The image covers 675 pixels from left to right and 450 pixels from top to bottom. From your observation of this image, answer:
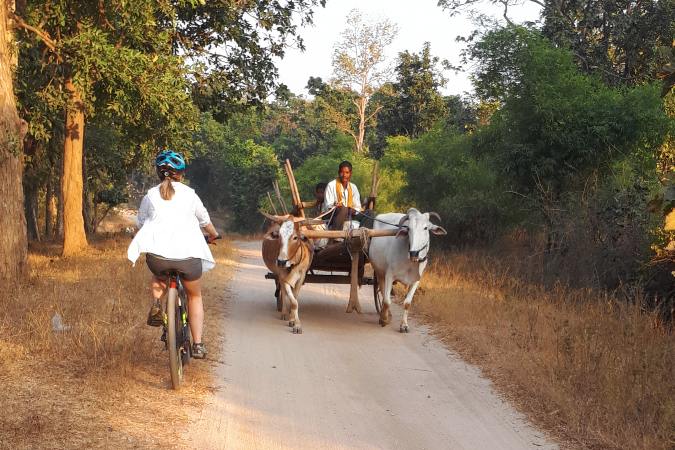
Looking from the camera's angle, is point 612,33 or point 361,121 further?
point 361,121

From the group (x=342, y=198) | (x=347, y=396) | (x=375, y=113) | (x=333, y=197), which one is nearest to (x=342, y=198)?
(x=342, y=198)

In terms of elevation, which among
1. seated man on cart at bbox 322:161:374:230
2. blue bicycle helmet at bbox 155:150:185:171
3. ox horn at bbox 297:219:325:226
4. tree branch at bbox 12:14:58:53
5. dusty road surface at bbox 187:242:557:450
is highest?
tree branch at bbox 12:14:58:53

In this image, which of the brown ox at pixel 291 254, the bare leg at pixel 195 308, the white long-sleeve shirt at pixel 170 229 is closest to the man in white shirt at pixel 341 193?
the brown ox at pixel 291 254

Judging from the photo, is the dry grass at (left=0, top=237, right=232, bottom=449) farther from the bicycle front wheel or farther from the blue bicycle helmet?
the blue bicycle helmet

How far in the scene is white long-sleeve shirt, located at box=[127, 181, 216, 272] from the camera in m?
6.25

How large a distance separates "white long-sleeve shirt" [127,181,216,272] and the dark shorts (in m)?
0.04

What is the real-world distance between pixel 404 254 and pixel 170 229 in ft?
15.7

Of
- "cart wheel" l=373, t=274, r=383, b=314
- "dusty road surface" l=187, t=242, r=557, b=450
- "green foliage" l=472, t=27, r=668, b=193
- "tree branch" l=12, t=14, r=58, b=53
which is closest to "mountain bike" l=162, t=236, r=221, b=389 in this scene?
"dusty road surface" l=187, t=242, r=557, b=450

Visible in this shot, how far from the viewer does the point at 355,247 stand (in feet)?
33.9

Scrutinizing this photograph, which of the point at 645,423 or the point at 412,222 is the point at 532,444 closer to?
the point at 645,423

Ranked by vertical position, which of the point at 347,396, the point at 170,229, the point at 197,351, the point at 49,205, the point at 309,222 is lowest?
the point at 347,396

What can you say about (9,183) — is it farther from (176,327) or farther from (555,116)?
(555,116)

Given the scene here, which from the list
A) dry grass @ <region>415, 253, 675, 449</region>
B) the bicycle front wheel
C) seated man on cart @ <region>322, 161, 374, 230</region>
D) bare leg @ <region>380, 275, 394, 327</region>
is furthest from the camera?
seated man on cart @ <region>322, 161, 374, 230</region>

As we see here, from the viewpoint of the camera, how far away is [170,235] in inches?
247
